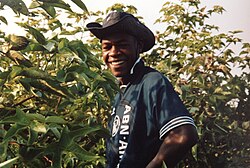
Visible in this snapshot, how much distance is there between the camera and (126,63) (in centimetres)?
175

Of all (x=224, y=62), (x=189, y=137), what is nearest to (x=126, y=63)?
(x=189, y=137)

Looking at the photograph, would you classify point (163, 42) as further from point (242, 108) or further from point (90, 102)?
point (90, 102)

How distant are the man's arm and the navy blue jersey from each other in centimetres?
2

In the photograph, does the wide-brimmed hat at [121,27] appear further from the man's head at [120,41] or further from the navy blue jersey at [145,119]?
the navy blue jersey at [145,119]

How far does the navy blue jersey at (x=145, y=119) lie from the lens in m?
1.49

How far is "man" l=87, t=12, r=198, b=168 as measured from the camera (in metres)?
1.46

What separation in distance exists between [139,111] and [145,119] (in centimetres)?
4

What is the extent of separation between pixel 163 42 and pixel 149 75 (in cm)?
181

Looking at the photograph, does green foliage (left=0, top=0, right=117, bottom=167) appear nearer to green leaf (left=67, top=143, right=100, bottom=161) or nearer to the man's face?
green leaf (left=67, top=143, right=100, bottom=161)

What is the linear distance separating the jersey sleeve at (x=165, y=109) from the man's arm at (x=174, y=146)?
21 millimetres

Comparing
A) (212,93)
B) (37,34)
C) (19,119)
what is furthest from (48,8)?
(212,93)

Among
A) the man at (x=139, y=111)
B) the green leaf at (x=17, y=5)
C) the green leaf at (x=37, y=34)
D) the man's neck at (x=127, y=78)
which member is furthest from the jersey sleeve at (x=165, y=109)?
the green leaf at (x=17, y=5)

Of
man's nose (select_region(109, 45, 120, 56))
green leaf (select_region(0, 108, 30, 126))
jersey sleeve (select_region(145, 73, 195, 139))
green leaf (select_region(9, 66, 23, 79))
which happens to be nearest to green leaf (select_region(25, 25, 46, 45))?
green leaf (select_region(9, 66, 23, 79))

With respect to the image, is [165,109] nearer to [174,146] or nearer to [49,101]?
[174,146]
